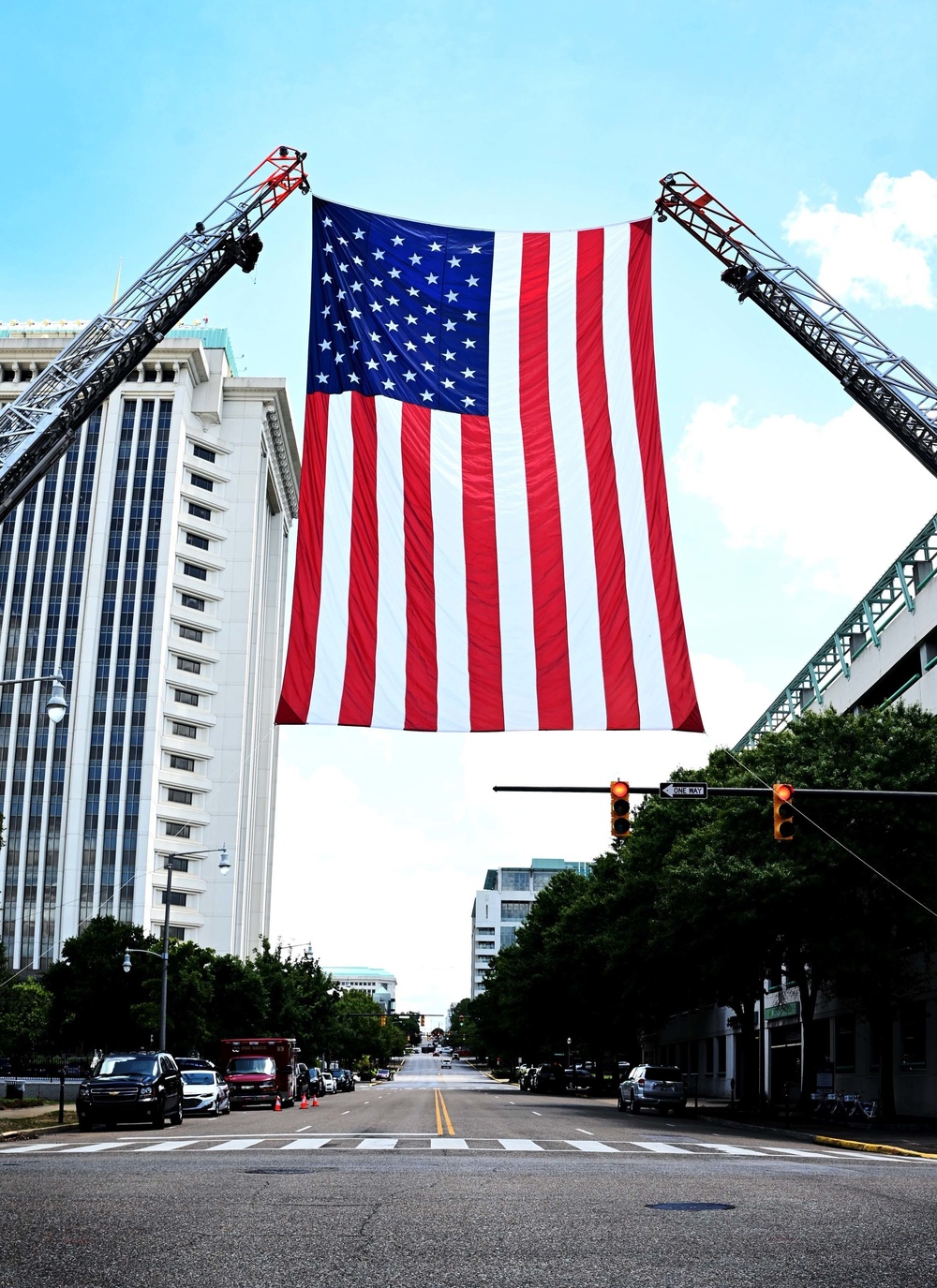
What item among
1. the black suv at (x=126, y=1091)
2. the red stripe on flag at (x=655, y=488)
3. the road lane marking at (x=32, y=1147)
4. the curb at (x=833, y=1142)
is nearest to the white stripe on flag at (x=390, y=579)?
the red stripe on flag at (x=655, y=488)

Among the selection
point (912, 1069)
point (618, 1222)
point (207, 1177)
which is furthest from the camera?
point (912, 1069)

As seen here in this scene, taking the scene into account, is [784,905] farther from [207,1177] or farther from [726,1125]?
[207,1177]

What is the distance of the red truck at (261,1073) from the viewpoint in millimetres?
49000

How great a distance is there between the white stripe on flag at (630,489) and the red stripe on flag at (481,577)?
5.81 ft

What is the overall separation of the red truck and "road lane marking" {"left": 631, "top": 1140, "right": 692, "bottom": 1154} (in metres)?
24.5

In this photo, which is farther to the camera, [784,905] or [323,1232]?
[784,905]

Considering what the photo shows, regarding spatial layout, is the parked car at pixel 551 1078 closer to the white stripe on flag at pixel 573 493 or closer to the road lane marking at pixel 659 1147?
the road lane marking at pixel 659 1147

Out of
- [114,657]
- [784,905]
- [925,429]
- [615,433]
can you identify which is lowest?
[784,905]

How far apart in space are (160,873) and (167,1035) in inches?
2221

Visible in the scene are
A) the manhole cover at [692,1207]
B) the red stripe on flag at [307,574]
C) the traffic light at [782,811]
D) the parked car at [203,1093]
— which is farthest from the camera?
the parked car at [203,1093]

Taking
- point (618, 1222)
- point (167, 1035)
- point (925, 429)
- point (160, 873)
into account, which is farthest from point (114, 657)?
point (618, 1222)

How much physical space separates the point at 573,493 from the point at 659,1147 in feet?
44.8

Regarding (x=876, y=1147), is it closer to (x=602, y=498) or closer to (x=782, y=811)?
(x=782, y=811)

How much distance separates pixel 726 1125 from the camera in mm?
40594
